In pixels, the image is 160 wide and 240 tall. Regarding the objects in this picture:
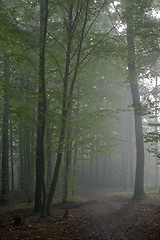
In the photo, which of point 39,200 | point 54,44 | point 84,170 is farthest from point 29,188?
point 84,170

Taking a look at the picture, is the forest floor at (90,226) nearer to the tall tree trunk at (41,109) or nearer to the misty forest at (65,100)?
the misty forest at (65,100)

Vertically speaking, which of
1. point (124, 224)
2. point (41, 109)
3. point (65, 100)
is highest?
point (65, 100)

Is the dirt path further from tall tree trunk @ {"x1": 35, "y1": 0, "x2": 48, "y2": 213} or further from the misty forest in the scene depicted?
tall tree trunk @ {"x1": 35, "y1": 0, "x2": 48, "y2": 213}

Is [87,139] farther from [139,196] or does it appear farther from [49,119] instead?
[139,196]

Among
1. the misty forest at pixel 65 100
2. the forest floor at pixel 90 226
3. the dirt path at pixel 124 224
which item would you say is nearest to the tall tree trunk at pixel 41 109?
the misty forest at pixel 65 100

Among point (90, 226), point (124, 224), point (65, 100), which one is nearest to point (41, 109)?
point (65, 100)

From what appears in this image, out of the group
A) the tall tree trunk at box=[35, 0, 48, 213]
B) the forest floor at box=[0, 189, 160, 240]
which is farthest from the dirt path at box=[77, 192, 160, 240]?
the tall tree trunk at box=[35, 0, 48, 213]

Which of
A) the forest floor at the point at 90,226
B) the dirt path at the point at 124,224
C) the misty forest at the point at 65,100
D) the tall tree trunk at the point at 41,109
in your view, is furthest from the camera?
the tall tree trunk at the point at 41,109

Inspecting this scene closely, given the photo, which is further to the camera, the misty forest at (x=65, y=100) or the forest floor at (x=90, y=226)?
the misty forest at (x=65, y=100)

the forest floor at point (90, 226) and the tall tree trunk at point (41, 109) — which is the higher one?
the tall tree trunk at point (41, 109)

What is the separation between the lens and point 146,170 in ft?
146

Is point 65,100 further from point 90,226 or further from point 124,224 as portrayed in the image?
point 124,224

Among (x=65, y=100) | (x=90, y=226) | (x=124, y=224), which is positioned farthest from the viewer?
(x=65, y=100)

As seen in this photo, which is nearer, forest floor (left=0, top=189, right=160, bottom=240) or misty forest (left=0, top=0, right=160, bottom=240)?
forest floor (left=0, top=189, right=160, bottom=240)
